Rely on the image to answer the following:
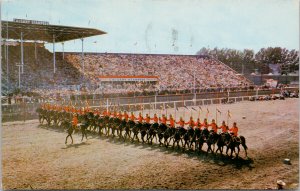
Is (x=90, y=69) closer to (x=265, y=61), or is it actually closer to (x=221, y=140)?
(x=221, y=140)

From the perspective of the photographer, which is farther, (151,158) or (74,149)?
(74,149)

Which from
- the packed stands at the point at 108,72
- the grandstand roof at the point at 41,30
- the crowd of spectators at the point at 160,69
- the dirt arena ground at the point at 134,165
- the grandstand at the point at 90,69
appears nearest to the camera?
the dirt arena ground at the point at 134,165

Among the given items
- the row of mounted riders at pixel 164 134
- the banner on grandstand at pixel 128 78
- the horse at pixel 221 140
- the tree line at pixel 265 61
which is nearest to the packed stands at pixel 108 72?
the banner on grandstand at pixel 128 78

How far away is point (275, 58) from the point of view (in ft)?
243

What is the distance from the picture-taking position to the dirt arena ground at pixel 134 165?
1095 centimetres

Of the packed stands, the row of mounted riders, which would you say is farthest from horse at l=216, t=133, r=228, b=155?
the packed stands

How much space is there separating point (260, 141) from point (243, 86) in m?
32.7

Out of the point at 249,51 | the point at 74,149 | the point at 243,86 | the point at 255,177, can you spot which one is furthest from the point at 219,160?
the point at 249,51

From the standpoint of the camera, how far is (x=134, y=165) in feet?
41.9

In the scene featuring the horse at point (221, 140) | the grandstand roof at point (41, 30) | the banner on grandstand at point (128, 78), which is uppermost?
the grandstand roof at point (41, 30)

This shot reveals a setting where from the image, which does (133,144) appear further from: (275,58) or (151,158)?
(275,58)

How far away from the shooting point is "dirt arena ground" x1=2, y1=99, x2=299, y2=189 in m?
11.0

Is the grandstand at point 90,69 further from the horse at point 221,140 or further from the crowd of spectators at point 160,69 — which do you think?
the horse at point 221,140

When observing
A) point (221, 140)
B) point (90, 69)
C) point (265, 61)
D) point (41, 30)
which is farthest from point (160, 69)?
point (265, 61)
